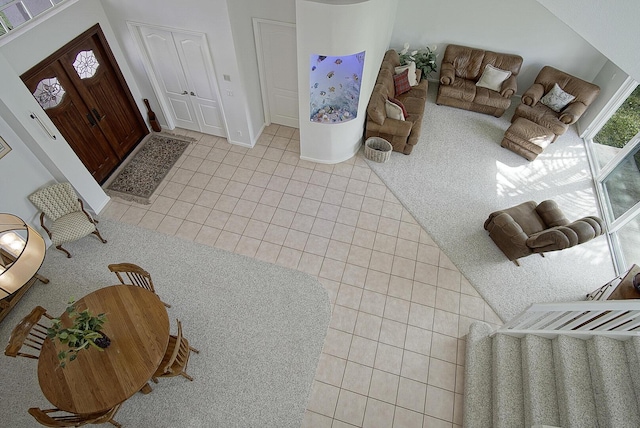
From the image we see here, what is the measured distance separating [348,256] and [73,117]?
4.57 meters

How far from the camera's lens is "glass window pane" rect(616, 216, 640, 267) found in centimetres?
520

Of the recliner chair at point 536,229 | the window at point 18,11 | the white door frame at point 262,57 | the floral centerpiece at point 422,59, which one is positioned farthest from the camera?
the floral centerpiece at point 422,59

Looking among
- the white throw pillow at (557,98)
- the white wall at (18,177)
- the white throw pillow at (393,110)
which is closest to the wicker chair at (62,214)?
the white wall at (18,177)

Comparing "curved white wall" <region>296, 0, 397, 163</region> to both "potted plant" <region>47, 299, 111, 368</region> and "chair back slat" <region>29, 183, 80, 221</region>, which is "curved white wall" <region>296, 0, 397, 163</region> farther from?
"potted plant" <region>47, 299, 111, 368</region>

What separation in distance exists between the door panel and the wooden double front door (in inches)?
93.8

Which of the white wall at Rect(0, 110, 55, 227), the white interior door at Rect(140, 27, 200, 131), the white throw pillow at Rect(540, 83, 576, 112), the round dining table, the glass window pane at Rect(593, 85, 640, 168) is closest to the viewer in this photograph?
the round dining table

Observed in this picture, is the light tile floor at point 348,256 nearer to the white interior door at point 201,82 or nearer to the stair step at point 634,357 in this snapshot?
the white interior door at point 201,82

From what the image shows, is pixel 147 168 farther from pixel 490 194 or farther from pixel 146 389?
pixel 490 194

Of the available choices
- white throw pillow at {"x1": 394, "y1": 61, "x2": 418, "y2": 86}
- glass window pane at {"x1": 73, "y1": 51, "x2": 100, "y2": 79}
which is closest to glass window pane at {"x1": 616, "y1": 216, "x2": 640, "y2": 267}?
white throw pillow at {"x1": 394, "y1": 61, "x2": 418, "y2": 86}

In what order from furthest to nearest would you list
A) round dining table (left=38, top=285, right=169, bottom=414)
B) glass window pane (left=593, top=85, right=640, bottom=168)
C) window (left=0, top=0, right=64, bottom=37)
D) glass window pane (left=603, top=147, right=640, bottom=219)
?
1. glass window pane (left=593, top=85, right=640, bottom=168)
2. glass window pane (left=603, top=147, right=640, bottom=219)
3. window (left=0, top=0, right=64, bottom=37)
4. round dining table (left=38, top=285, right=169, bottom=414)

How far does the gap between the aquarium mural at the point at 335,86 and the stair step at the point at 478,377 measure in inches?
145

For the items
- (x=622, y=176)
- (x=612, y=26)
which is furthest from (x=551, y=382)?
(x=622, y=176)

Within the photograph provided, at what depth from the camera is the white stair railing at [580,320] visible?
120 inches

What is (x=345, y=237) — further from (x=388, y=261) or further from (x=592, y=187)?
(x=592, y=187)
